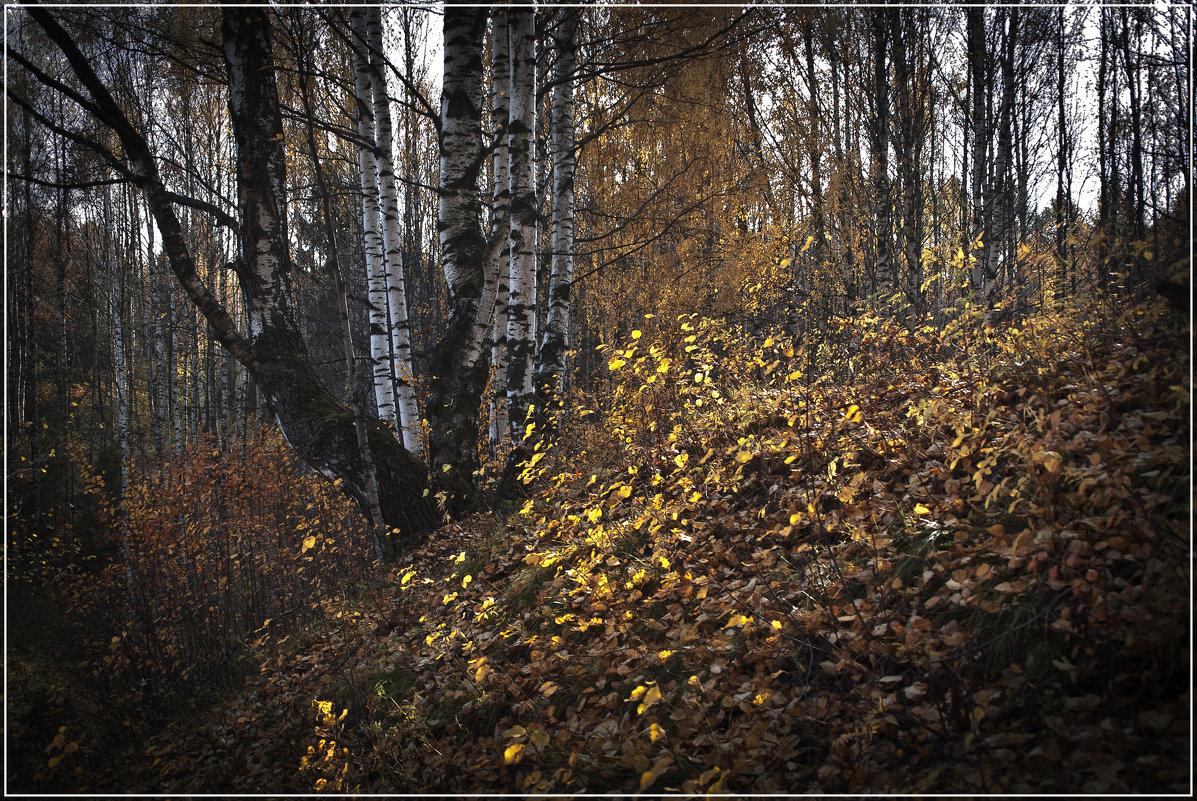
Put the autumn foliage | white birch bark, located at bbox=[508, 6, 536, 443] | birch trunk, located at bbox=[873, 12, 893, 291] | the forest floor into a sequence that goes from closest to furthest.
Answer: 1. the forest floor
2. the autumn foliage
3. white birch bark, located at bbox=[508, 6, 536, 443]
4. birch trunk, located at bbox=[873, 12, 893, 291]

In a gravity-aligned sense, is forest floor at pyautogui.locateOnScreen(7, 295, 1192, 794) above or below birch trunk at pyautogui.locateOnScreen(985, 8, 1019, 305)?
below

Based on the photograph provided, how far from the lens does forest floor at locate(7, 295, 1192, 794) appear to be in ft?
6.03

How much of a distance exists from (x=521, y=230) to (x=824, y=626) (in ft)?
16.7

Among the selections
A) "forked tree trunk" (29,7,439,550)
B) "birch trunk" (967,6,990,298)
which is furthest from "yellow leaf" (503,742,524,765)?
"birch trunk" (967,6,990,298)

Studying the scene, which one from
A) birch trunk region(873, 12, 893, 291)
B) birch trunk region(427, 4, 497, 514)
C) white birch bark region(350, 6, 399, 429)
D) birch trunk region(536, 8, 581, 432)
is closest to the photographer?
birch trunk region(427, 4, 497, 514)

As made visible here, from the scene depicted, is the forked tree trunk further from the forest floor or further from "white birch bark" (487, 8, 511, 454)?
the forest floor

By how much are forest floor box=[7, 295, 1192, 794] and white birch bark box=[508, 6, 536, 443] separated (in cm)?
197

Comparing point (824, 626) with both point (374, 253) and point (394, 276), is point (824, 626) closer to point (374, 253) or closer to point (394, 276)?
point (394, 276)

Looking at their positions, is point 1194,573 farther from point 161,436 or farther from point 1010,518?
point 161,436

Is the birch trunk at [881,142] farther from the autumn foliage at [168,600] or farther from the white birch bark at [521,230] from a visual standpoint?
the autumn foliage at [168,600]

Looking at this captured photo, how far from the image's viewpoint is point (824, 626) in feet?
8.28

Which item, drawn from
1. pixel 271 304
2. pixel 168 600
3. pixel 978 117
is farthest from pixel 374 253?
pixel 978 117

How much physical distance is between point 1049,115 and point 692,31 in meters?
6.80

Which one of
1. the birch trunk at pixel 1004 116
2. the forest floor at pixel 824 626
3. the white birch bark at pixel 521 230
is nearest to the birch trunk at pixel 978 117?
the birch trunk at pixel 1004 116
